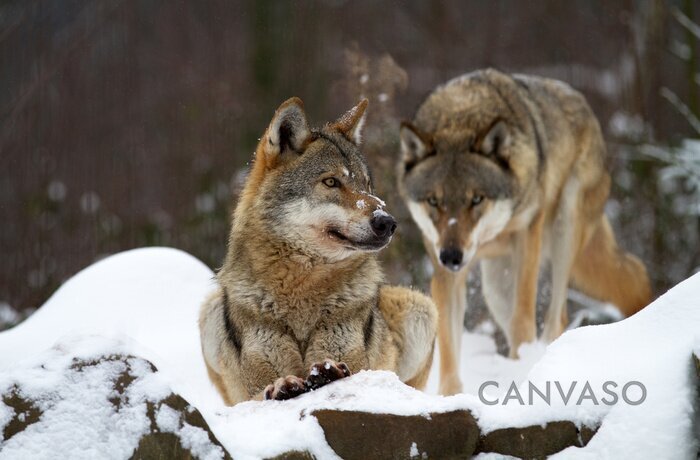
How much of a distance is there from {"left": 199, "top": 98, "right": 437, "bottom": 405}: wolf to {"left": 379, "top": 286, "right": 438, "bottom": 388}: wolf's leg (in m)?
0.15

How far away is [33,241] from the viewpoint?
1344cm

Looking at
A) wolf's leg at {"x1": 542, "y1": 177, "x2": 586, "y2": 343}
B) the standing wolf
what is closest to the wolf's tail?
the standing wolf

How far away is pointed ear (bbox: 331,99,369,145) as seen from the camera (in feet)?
16.3

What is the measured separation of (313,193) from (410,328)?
3.34 feet

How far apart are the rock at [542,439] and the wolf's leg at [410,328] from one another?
6.03 feet

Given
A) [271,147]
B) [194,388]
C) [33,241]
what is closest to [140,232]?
[33,241]

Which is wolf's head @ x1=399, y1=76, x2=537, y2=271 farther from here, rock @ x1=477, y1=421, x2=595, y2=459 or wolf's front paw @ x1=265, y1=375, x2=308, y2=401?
rock @ x1=477, y1=421, x2=595, y2=459

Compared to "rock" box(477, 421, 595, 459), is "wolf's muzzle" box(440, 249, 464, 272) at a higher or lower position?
lower

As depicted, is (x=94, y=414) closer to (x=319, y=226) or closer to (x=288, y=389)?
(x=288, y=389)

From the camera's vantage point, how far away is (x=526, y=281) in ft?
26.8

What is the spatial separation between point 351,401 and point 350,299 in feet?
3.96

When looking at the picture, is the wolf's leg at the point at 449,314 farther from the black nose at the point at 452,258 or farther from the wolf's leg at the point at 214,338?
the wolf's leg at the point at 214,338

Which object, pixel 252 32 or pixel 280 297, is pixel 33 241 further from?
pixel 280 297

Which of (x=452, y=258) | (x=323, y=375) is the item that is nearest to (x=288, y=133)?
(x=323, y=375)
